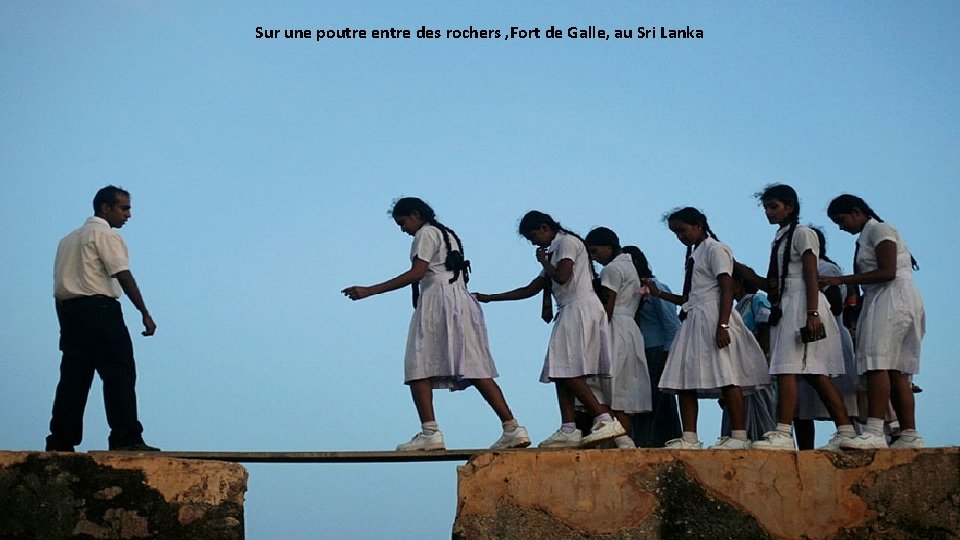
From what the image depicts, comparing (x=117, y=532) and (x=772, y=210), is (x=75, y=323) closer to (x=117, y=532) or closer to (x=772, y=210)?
(x=117, y=532)

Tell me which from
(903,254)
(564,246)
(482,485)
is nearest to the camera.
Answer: (482,485)

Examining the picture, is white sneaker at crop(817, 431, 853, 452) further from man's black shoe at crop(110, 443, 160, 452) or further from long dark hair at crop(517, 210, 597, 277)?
man's black shoe at crop(110, 443, 160, 452)

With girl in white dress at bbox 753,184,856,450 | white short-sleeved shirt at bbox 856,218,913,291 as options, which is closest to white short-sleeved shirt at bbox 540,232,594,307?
girl in white dress at bbox 753,184,856,450

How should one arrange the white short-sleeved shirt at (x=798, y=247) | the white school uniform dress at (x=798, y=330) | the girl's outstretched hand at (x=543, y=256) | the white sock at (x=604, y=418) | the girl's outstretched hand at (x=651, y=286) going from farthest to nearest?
the girl's outstretched hand at (x=651, y=286) < the girl's outstretched hand at (x=543, y=256) < the white sock at (x=604, y=418) < the white short-sleeved shirt at (x=798, y=247) < the white school uniform dress at (x=798, y=330)

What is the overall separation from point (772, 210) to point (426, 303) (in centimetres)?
251

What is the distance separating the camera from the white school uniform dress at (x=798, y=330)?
730 cm

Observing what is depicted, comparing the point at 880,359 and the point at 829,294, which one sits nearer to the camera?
the point at 880,359

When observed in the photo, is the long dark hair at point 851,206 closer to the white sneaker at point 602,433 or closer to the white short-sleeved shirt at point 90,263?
the white sneaker at point 602,433

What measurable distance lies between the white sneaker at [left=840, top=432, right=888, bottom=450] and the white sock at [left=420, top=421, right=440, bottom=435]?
2684mm

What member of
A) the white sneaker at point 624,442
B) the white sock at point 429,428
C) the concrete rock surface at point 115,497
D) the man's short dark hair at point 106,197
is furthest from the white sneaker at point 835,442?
the man's short dark hair at point 106,197

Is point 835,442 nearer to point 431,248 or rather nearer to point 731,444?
point 731,444

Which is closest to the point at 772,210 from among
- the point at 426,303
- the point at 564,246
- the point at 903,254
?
the point at 903,254

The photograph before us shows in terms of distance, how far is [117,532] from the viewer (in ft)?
23.3

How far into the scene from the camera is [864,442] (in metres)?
7.04
